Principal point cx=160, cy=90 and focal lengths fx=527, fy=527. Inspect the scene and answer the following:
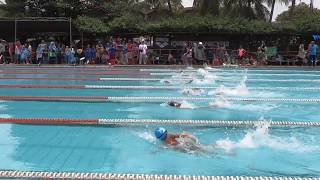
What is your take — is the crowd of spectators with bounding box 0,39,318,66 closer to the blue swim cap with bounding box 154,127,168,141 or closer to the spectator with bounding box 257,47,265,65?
the spectator with bounding box 257,47,265,65

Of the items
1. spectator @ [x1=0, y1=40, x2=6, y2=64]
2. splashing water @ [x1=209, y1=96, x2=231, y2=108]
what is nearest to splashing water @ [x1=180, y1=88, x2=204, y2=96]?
splashing water @ [x1=209, y1=96, x2=231, y2=108]

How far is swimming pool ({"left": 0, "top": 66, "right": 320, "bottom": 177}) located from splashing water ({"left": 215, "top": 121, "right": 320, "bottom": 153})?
0.01 meters

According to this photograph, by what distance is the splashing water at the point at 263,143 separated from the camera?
7.15m

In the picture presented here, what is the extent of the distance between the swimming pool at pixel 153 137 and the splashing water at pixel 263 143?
0.04ft

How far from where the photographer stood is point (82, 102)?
10.6 m

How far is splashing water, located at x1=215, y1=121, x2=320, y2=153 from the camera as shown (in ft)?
23.4

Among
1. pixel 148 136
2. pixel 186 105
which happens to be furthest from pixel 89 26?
pixel 148 136

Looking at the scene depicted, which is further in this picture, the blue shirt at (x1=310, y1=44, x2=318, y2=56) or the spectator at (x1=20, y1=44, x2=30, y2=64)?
the spectator at (x1=20, y1=44, x2=30, y2=64)

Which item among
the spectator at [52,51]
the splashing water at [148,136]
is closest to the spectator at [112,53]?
the spectator at [52,51]

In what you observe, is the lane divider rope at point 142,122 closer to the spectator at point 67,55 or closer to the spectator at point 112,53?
the spectator at point 67,55

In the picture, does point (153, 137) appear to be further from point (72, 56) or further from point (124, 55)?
point (72, 56)

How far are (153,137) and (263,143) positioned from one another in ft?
5.07

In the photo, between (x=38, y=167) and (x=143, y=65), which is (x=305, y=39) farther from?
(x=38, y=167)

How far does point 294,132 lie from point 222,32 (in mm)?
16538
